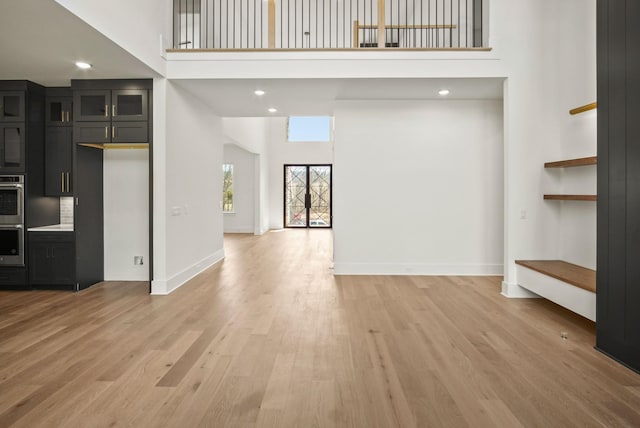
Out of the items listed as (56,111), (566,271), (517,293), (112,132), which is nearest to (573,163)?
(566,271)

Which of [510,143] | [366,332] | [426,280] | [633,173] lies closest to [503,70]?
[510,143]

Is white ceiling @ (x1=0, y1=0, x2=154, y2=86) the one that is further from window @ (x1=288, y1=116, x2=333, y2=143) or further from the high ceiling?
window @ (x1=288, y1=116, x2=333, y2=143)

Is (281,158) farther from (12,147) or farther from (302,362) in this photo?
(302,362)

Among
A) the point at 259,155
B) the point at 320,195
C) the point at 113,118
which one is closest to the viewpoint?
the point at 113,118

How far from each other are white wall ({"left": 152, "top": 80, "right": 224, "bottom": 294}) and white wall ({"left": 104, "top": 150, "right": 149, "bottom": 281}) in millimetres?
508

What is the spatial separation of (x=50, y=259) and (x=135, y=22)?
2994mm

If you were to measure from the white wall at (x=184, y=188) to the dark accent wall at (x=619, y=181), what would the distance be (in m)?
4.36

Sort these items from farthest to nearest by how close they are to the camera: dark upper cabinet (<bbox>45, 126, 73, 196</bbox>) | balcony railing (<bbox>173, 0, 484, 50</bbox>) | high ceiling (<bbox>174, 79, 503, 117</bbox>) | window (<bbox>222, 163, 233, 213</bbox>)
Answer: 1. window (<bbox>222, 163, 233, 213</bbox>)
2. balcony railing (<bbox>173, 0, 484, 50</bbox>)
3. dark upper cabinet (<bbox>45, 126, 73, 196</bbox>)
4. high ceiling (<bbox>174, 79, 503, 117</bbox>)

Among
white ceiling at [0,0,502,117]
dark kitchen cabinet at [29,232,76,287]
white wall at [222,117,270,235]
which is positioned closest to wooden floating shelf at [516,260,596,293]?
white ceiling at [0,0,502,117]

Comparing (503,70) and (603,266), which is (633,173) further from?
(503,70)

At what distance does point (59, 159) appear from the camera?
5047 mm

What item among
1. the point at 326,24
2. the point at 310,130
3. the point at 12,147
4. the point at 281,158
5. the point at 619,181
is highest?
the point at 326,24

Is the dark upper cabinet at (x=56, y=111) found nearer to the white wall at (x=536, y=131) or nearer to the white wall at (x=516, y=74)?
the white wall at (x=516, y=74)

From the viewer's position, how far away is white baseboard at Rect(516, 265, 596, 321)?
10.9 feet
